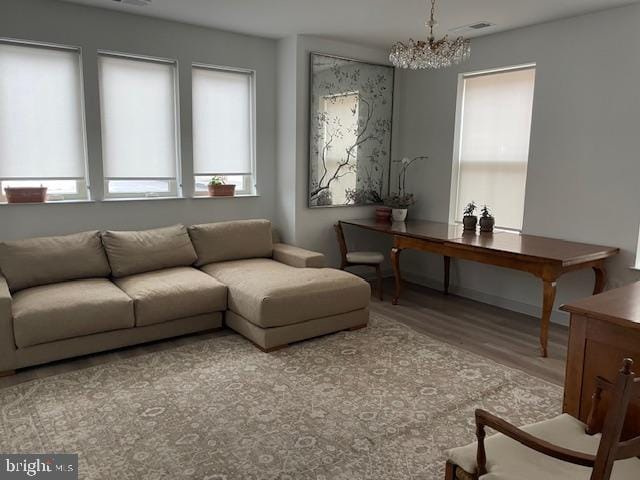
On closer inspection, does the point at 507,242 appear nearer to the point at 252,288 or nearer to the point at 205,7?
the point at 252,288

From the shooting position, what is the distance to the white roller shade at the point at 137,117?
429 centimetres

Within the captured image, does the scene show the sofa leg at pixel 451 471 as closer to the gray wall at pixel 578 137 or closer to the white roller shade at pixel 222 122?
the gray wall at pixel 578 137

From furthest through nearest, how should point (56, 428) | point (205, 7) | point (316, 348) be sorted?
1. point (205, 7)
2. point (316, 348)
3. point (56, 428)

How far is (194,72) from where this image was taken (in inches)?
185

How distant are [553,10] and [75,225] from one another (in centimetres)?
419

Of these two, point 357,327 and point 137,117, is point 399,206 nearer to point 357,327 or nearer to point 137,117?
point 357,327

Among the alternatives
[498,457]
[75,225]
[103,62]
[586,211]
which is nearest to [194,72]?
[103,62]

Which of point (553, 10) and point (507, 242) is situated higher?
point (553, 10)

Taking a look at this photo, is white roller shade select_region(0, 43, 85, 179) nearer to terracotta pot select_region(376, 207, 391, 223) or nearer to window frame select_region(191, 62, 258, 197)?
window frame select_region(191, 62, 258, 197)

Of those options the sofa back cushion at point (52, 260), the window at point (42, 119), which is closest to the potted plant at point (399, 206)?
the sofa back cushion at point (52, 260)

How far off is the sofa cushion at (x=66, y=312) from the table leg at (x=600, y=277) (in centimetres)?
346

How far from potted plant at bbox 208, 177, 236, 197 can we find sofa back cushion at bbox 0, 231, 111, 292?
117cm

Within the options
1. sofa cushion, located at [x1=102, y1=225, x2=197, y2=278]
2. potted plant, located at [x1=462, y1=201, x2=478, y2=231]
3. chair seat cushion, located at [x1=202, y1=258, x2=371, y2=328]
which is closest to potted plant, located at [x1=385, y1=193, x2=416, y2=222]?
potted plant, located at [x1=462, y1=201, x2=478, y2=231]

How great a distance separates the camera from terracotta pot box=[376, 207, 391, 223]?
5.34 metres
